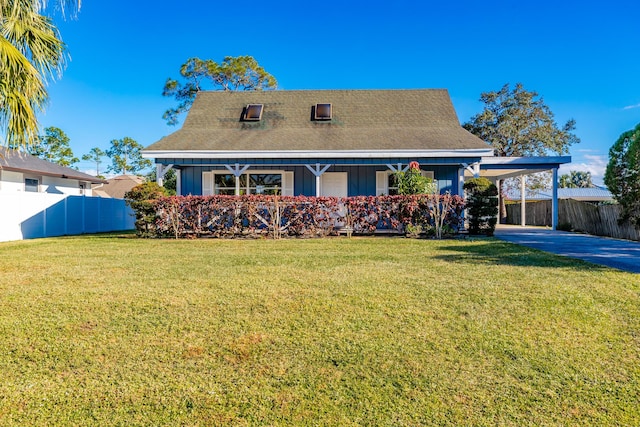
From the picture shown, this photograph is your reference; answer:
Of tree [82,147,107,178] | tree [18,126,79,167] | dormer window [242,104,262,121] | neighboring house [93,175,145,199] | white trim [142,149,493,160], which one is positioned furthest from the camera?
tree [82,147,107,178]

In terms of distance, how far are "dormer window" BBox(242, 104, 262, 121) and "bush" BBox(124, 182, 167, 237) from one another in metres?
6.09

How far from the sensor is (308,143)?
45.7 feet

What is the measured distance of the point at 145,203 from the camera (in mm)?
10922

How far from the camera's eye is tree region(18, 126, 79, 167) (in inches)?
1309

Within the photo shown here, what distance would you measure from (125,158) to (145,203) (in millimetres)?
44913

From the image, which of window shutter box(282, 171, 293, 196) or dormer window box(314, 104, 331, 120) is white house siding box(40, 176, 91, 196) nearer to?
window shutter box(282, 171, 293, 196)

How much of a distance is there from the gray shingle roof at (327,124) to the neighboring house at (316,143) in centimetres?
4

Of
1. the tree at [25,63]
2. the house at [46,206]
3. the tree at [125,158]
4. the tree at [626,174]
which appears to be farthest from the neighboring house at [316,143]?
the tree at [125,158]

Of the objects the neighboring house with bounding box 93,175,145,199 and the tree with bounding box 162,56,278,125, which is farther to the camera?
the neighboring house with bounding box 93,175,145,199

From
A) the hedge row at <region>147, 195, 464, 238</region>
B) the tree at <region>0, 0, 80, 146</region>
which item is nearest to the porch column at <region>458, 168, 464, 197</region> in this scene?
the hedge row at <region>147, 195, 464, 238</region>

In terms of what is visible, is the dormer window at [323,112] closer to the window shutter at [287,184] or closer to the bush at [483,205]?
the window shutter at [287,184]

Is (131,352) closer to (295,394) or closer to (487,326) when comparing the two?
(295,394)

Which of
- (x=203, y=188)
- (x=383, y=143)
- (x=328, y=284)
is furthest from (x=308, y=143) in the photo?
(x=328, y=284)

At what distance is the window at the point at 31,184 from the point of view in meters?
19.9
